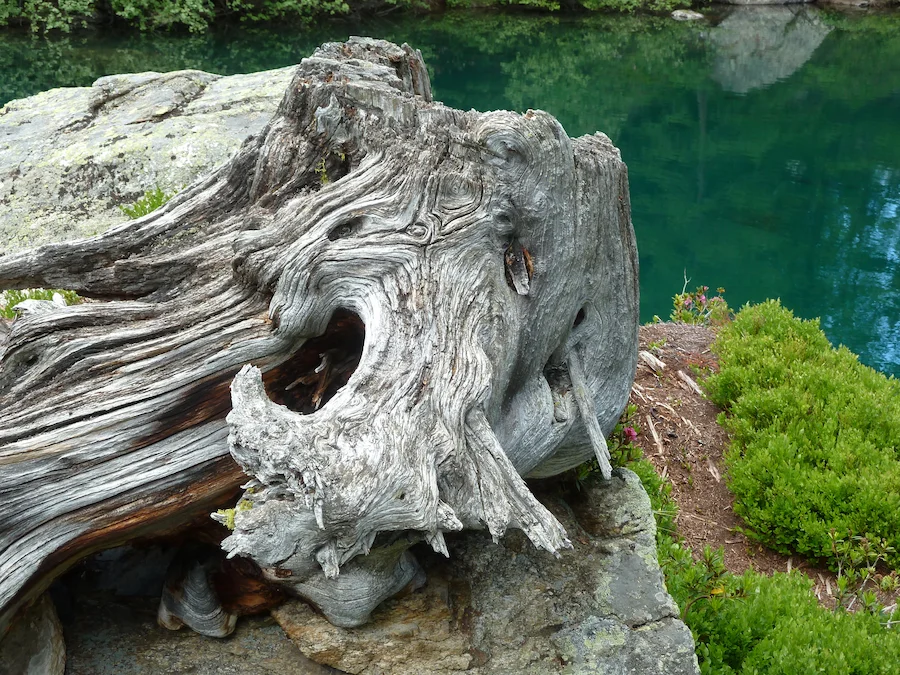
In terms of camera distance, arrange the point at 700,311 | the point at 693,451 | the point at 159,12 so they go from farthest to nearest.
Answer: the point at 159,12
the point at 700,311
the point at 693,451

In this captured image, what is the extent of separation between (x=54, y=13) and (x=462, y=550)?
1251 inches

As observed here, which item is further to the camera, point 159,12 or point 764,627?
point 159,12

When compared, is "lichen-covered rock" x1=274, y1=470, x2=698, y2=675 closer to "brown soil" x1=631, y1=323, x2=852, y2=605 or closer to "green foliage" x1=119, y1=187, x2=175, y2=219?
"brown soil" x1=631, y1=323, x2=852, y2=605

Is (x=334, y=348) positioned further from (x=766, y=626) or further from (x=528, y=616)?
(x=766, y=626)

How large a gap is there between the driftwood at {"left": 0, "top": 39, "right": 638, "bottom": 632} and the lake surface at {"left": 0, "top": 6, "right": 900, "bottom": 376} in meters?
9.20

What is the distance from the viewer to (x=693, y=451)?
655cm

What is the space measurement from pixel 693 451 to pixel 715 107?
20234mm

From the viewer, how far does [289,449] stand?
9.11 feet

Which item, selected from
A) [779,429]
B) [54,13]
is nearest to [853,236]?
[779,429]

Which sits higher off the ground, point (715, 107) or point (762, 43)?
point (762, 43)

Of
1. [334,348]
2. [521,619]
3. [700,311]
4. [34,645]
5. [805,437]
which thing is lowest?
[700,311]

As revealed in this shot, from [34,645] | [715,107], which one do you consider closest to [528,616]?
[34,645]

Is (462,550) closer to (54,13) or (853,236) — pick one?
(853,236)

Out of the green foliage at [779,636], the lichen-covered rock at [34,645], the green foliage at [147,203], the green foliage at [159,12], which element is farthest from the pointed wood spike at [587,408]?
the green foliage at [159,12]
